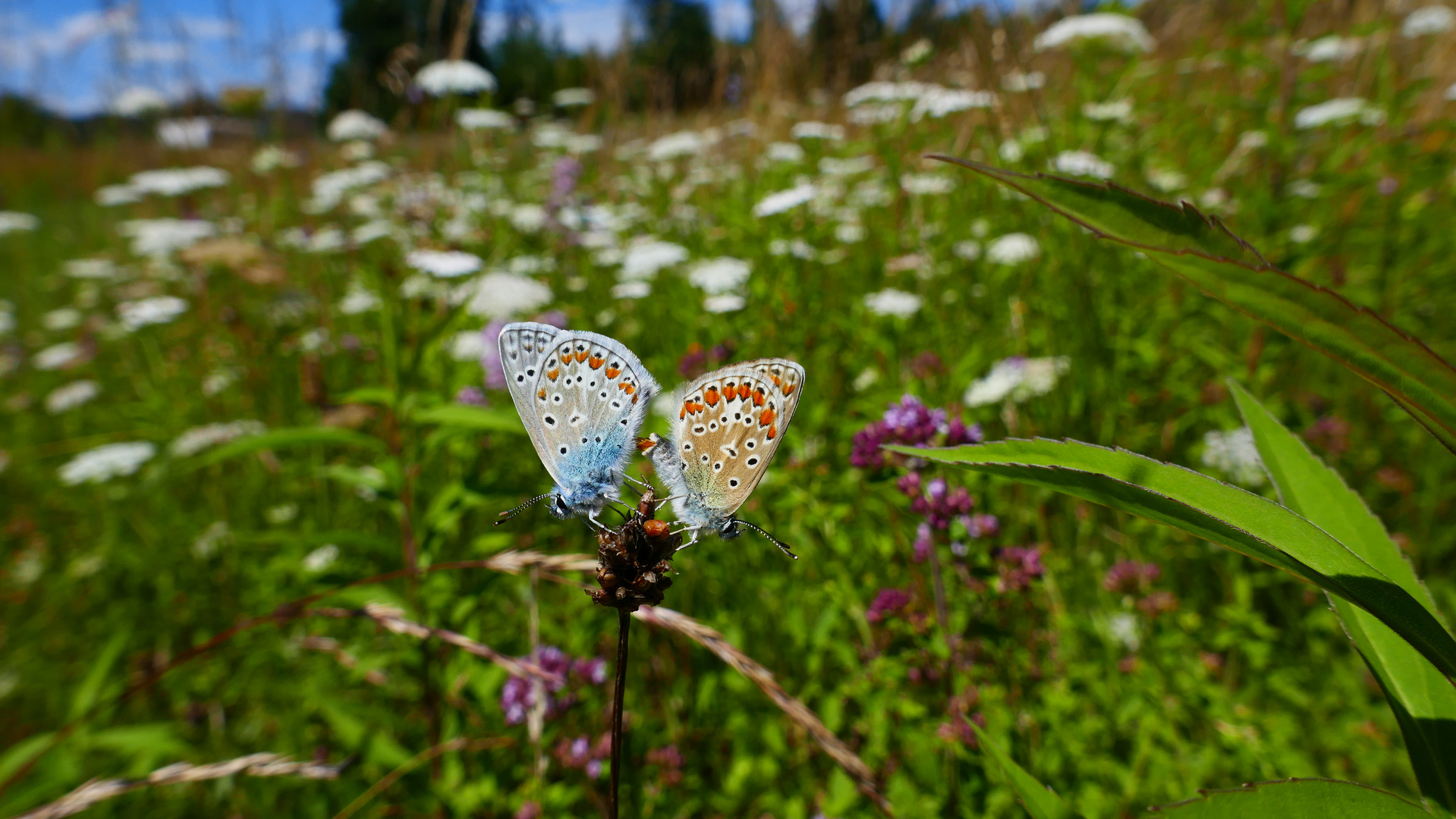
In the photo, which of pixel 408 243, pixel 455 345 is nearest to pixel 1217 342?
pixel 455 345

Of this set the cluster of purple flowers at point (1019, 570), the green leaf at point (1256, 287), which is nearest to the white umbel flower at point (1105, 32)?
the cluster of purple flowers at point (1019, 570)

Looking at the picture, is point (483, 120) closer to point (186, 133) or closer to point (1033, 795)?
point (186, 133)

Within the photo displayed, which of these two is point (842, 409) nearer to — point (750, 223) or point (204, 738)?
point (750, 223)

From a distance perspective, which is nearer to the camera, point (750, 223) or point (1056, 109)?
point (750, 223)

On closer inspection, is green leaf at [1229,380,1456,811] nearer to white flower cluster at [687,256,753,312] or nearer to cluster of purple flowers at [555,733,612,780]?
cluster of purple flowers at [555,733,612,780]

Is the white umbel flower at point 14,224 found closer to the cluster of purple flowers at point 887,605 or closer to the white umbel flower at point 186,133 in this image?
the white umbel flower at point 186,133

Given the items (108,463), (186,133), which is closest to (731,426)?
(108,463)
